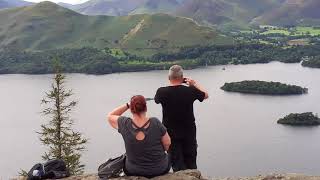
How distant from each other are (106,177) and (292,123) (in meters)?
89.3

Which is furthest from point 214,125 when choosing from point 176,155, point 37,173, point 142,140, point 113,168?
point 142,140

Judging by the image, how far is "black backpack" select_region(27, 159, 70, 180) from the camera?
1224 cm

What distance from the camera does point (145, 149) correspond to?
1109 cm

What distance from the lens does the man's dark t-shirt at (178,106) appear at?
12109mm

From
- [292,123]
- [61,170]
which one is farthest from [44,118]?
[61,170]

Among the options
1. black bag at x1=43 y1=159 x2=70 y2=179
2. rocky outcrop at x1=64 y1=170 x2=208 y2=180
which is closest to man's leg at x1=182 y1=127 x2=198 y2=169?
rocky outcrop at x1=64 y1=170 x2=208 y2=180

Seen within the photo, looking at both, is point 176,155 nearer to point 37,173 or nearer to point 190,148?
point 190,148

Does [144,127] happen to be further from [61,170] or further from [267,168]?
[267,168]

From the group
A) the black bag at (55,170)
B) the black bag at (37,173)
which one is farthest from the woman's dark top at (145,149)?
the black bag at (37,173)

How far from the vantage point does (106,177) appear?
11742 mm

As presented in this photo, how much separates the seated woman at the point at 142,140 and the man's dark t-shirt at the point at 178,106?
104 centimetres

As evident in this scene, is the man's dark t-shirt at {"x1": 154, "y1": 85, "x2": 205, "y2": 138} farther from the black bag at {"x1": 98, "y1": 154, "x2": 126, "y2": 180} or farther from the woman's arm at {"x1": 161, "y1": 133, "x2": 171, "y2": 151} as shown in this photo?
the black bag at {"x1": 98, "y1": 154, "x2": 126, "y2": 180}

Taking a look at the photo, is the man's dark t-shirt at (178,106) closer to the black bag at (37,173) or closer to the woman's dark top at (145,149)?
the woman's dark top at (145,149)

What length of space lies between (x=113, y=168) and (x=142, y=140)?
1083 mm
